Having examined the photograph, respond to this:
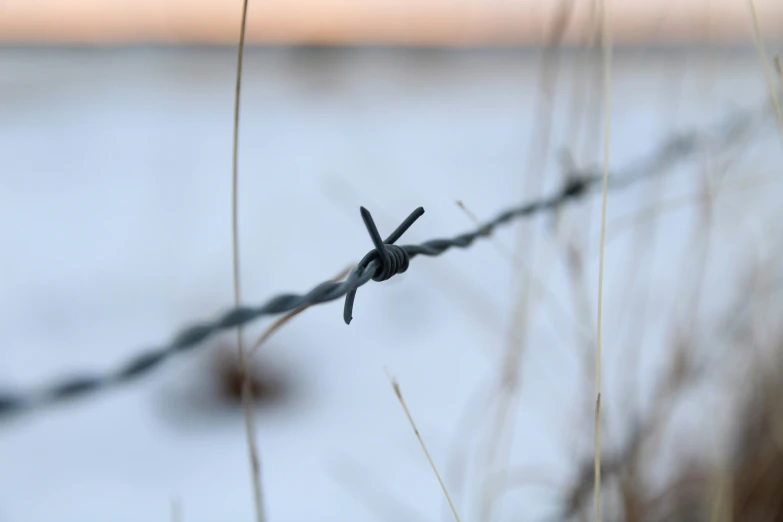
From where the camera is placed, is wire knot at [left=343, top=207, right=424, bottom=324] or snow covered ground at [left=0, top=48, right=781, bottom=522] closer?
wire knot at [left=343, top=207, right=424, bottom=324]

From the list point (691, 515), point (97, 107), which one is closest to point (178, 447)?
point (691, 515)

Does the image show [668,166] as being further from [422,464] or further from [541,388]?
[422,464]

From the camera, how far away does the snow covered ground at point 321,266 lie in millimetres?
1390

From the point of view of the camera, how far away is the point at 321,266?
2.31 m

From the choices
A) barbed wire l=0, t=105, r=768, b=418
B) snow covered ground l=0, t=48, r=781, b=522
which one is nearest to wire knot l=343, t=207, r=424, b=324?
barbed wire l=0, t=105, r=768, b=418

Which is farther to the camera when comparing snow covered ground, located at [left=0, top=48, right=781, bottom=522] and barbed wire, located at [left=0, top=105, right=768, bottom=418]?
snow covered ground, located at [left=0, top=48, right=781, bottom=522]

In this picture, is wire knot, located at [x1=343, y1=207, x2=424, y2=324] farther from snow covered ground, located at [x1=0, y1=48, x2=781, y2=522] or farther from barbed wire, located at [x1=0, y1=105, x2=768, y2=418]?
snow covered ground, located at [x1=0, y1=48, x2=781, y2=522]

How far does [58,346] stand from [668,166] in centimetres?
168

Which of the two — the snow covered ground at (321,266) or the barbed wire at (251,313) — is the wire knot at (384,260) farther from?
the snow covered ground at (321,266)

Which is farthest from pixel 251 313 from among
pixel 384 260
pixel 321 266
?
pixel 321 266

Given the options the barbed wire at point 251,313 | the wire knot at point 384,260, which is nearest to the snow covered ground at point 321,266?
the barbed wire at point 251,313

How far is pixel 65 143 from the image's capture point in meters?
3.28

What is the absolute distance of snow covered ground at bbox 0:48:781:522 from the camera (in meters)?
1.39

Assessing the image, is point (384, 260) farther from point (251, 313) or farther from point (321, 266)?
point (321, 266)
